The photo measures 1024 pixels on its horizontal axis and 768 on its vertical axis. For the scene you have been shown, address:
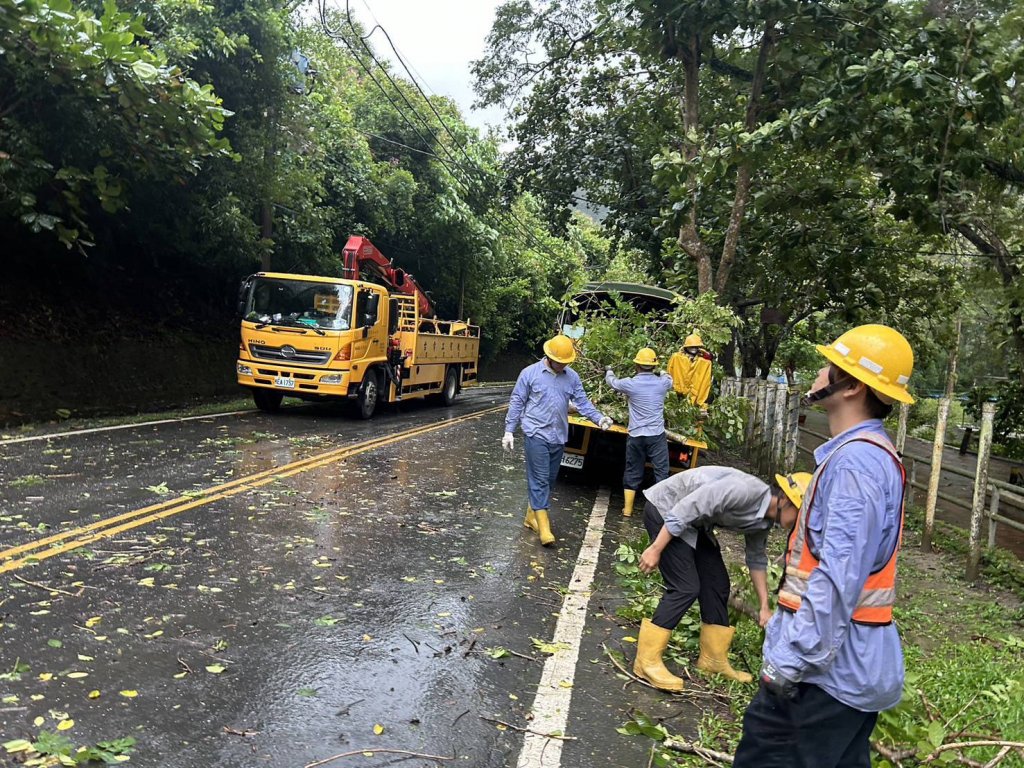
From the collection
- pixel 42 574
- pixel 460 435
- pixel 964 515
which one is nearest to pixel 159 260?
pixel 460 435

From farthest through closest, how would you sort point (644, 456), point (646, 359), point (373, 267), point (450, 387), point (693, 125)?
point (450, 387)
point (373, 267)
point (693, 125)
point (644, 456)
point (646, 359)

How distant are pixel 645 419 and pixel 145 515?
487cm

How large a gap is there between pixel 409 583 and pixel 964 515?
9.58 m

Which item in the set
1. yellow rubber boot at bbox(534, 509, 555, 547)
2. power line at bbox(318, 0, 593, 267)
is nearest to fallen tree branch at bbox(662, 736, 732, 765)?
yellow rubber boot at bbox(534, 509, 555, 547)

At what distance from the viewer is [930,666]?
4.75 meters

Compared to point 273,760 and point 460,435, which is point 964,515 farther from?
point 273,760

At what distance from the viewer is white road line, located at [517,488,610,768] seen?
340 centimetres

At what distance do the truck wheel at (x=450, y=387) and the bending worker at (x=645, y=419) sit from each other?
39.9 ft

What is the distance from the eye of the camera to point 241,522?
260 inches

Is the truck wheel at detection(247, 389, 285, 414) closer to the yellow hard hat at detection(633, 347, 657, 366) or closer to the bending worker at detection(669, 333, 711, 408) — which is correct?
the bending worker at detection(669, 333, 711, 408)

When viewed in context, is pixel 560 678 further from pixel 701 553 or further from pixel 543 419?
pixel 543 419

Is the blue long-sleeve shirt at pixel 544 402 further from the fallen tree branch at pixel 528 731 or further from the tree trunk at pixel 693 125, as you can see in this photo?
the tree trunk at pixel 693 125

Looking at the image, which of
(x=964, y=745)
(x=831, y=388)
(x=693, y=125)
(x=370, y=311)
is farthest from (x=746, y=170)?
(x=831, y=388)

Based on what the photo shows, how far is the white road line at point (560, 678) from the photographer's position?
134 inches
